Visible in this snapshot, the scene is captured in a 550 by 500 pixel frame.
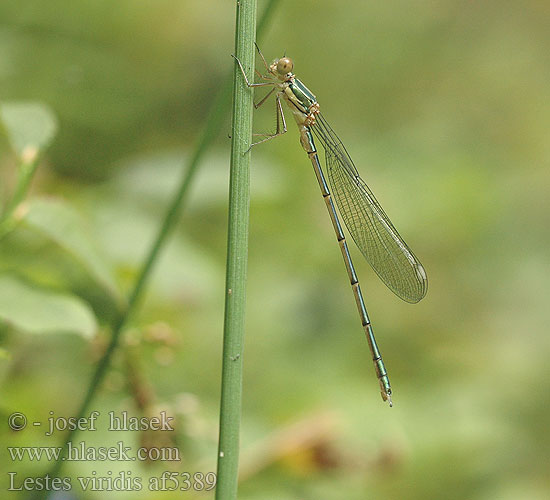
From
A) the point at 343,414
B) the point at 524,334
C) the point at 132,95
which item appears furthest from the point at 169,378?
the point at 524,334

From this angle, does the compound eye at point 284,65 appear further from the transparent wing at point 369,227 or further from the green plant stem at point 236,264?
the green plant stem at point 236,264

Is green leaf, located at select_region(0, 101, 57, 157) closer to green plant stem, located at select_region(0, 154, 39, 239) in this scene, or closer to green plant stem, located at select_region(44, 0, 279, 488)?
green plant stem, located at select_region(0, 154, 39, 239)

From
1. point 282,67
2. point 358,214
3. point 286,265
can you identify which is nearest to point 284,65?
point 282,67

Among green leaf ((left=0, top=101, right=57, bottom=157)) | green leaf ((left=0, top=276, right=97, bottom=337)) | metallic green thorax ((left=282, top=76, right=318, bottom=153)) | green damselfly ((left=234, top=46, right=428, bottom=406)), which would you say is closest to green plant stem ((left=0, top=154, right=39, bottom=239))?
green leaf ((left=0, top=101, right=57, bottom=157))

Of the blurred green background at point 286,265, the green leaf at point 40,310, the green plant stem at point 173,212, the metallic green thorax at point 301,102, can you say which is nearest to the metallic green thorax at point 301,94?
the metallic green thorax at point 301,102

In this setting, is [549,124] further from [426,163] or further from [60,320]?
[60,320]

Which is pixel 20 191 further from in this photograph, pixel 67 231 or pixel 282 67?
pixel 282 67

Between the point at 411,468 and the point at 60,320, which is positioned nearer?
the point at 60,320
